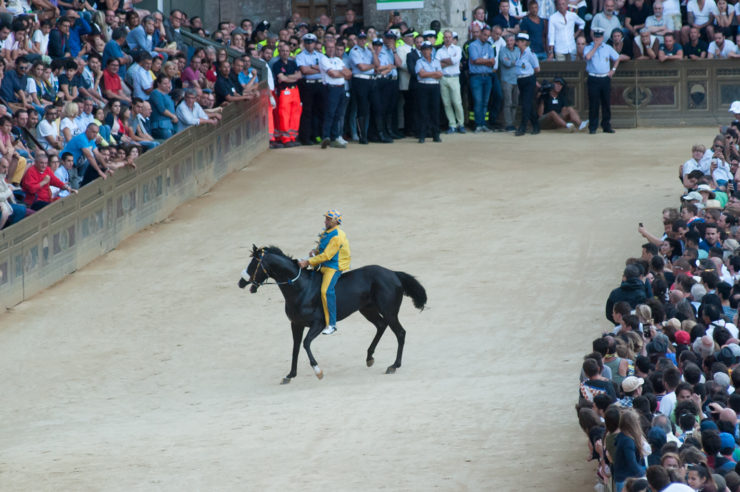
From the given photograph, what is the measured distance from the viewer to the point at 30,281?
62.2 feet

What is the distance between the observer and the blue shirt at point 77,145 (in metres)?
20.2

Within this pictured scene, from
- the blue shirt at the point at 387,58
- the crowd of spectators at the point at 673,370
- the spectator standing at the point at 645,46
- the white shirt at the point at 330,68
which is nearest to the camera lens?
the crowd of spectators at the point at 673,370

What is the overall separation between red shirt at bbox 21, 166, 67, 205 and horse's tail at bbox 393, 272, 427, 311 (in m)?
6.32

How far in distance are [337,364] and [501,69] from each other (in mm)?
13590

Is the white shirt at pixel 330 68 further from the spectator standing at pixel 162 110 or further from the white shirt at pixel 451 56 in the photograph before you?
the spectator standing at pixel 162 110

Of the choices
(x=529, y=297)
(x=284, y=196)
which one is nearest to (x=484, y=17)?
(x=284, y=196)

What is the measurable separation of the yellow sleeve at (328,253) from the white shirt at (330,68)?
1146 centimetres

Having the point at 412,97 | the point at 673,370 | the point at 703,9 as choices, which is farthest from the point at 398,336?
the point at 703,9

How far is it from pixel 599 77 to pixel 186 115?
374 inches

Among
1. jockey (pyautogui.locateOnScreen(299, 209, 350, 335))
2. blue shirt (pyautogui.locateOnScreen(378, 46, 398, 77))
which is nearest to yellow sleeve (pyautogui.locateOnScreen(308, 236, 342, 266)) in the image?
jockey (pyautogui.locateOnScreen(299, 209, 350, 335))

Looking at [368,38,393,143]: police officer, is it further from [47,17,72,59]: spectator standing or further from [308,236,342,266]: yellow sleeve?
[308,236,342,266]: yellow sleeve

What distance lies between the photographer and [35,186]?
1922 centimetres

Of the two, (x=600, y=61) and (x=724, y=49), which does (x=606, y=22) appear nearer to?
(x=600, y=61)

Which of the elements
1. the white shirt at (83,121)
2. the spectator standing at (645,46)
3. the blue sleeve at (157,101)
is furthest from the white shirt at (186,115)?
the spectator standing at (645,46)
